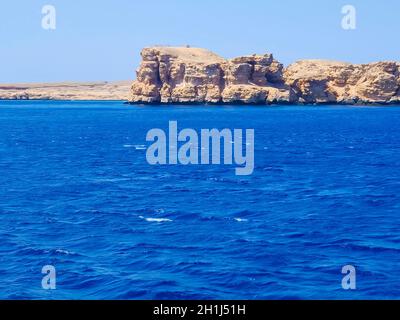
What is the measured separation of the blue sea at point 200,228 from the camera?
26625mm

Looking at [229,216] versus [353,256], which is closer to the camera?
[353,256]

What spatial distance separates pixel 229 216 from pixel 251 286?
554 inches

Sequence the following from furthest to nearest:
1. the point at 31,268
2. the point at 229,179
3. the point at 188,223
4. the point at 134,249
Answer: the point at 229,179 → the point at 188,223 → the point at 134,249 → the point at 31,268

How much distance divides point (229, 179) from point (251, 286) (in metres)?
31.3

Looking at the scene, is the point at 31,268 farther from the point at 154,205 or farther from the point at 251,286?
the point at 154,205

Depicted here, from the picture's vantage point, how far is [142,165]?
6981 cm

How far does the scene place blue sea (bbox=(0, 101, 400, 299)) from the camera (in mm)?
26625

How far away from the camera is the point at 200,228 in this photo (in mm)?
36719
